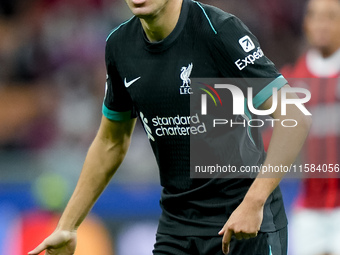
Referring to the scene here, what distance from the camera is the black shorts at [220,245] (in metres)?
3.10

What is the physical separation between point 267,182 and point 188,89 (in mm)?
547

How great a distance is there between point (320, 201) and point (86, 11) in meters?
4.81

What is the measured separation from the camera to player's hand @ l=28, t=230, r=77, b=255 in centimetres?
335

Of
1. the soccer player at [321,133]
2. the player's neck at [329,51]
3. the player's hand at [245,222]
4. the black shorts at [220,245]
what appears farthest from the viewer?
the player's neck at [329,51]

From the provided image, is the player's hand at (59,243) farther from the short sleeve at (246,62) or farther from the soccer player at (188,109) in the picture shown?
the short sleeve at (246,62)

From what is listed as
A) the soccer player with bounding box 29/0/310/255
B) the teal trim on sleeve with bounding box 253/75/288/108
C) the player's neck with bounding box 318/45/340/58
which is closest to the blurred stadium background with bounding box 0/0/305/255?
the player's neck with bounding box 318/45/340/58

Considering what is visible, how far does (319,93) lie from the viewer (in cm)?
545

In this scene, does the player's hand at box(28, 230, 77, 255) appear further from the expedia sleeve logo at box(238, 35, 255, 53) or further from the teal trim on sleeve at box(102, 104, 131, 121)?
the expedia sleeve logo at box(238, 35, 255, 53)

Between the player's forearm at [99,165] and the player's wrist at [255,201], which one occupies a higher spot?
the player's forearm at [99,165]

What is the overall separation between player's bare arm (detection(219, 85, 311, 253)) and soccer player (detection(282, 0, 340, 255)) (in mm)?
2558

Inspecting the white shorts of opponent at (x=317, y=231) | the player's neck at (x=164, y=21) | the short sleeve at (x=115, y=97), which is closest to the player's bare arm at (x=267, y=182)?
the player's neck at (x=164, y=21)

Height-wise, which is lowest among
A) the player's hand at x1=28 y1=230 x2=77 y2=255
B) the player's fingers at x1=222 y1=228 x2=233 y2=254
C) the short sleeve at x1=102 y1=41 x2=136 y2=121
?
the player's fingers at x1=222 y1=228 x2=233 y2=254

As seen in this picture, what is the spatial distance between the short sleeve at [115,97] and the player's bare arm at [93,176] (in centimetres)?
5

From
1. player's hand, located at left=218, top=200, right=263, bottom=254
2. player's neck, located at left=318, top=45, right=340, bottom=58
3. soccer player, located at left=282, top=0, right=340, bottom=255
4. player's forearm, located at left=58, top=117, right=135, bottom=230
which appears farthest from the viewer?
player's neck, located at left=318, top=45, right=340, bottom=58
